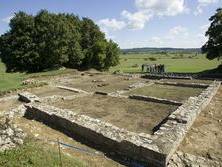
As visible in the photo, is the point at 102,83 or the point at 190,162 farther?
the point at 102,83

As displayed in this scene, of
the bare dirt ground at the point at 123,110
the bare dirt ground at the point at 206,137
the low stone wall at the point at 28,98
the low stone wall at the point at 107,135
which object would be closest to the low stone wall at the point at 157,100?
the bare dirt ground at the point at 123,110

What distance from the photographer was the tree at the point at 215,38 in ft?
104

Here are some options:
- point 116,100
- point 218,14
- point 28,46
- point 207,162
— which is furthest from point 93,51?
point 207,162

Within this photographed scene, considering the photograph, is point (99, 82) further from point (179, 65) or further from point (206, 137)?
point (179, 65)

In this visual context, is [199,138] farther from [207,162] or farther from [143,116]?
[143,116]

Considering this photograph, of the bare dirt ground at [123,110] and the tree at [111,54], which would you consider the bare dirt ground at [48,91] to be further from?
the tree at [111,54]

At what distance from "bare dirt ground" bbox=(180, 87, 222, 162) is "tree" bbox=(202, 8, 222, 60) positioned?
65.1ft

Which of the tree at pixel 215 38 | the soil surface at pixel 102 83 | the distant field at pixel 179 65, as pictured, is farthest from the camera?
the distant field at pixel 179 65

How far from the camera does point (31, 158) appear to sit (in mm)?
6934

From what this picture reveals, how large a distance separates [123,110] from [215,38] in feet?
74.5

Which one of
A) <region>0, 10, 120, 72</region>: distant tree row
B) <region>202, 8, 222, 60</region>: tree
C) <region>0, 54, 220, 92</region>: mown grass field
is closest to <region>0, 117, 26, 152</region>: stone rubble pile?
<region>0, 54, 220, 92</region>: mown grass field

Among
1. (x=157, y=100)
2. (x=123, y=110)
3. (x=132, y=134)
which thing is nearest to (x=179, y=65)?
(x=157, y=100)

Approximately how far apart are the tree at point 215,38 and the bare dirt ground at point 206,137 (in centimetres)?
1983

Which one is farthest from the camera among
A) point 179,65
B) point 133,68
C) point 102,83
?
point 179,65
